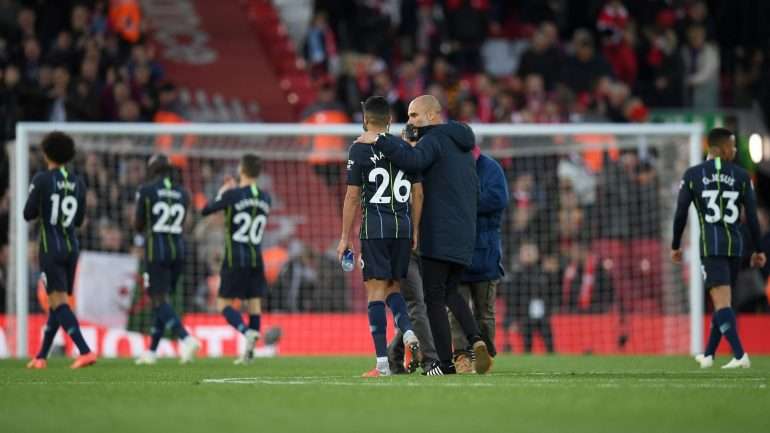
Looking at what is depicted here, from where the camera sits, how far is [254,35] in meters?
24.2

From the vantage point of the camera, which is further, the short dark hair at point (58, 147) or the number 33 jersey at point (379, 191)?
the short dark hair at point (58, 147)

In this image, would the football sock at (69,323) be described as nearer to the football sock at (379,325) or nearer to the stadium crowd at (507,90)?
the football sock at (379,325)

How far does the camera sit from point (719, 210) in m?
12.5

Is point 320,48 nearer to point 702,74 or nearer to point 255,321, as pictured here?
point 702,74

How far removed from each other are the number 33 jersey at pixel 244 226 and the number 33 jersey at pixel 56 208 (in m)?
1.81

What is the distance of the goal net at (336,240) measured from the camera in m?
17.9

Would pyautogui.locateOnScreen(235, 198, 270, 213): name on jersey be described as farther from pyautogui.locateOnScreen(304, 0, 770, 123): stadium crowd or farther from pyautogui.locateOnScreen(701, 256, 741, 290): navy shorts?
pyautogui.locateOnScreen(304, 0, 770, 123): stadium crowd

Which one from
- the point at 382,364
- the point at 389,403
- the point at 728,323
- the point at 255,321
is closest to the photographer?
the point at 389,403

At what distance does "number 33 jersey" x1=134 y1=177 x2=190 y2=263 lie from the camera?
47.7 ft

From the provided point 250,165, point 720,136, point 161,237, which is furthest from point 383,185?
point 161,237

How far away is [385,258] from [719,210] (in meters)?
3.30

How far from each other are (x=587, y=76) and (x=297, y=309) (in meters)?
6.88

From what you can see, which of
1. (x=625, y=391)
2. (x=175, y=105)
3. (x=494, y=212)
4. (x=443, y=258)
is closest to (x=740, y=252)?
(x=494, y=212)

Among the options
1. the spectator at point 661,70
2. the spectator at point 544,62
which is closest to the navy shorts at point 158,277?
the spectator at point 544,62
